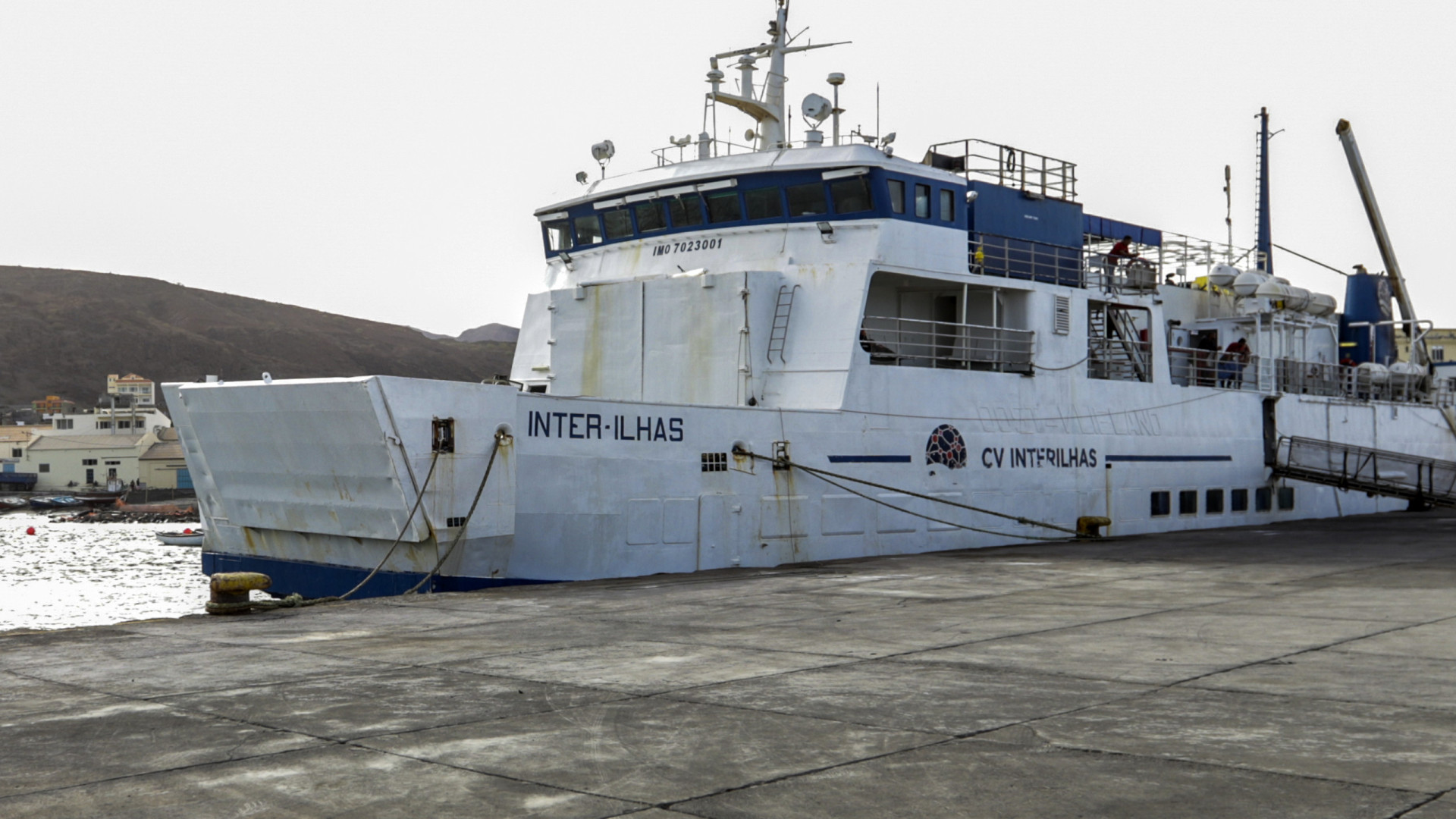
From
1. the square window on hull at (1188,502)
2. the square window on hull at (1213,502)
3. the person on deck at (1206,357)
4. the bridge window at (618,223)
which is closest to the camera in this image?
the bridge window at (618,223)

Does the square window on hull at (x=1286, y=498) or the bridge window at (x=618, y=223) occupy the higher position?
the bridge window at (x=618, y=223)

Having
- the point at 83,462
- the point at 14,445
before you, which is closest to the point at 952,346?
the point at 83,462

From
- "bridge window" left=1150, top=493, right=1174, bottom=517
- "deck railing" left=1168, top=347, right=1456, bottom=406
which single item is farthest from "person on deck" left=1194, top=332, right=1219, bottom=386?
"bridge window" left=1150, top=493, right=1174, bottom=517

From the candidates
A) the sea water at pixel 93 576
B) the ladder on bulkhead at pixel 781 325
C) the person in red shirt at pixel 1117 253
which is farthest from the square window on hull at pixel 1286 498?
the sea water at pixel 93 576

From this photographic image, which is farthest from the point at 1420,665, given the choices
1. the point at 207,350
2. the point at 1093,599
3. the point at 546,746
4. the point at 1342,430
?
the point at 207,350

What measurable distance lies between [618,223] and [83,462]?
96747 mm

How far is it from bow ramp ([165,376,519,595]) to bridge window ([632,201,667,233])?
714cm

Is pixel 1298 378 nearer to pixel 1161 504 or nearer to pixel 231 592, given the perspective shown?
pixel 1161 504

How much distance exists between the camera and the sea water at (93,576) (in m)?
32.2

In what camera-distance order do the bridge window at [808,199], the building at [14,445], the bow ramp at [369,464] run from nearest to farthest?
1. the bow ramp at [369,464]
2. the bridge window at [808,199]
3. the building at [14,445]

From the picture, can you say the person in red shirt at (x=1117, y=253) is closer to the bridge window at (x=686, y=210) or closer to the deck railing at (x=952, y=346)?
the deck railing at (x=952, y=346)

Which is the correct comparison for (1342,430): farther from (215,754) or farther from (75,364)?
(75,364)

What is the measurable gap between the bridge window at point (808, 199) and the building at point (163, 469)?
90.8 metres

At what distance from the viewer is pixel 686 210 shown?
20.3 m
